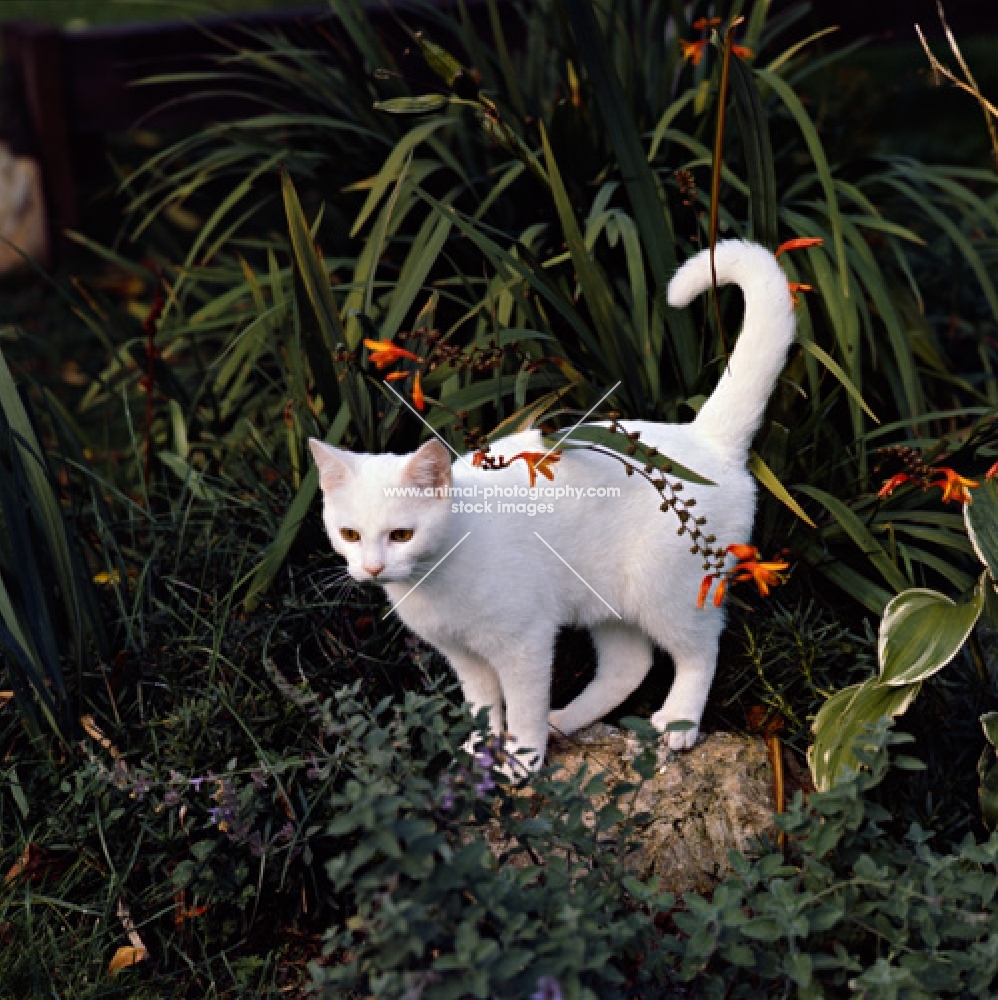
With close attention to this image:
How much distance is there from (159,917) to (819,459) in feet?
→ 5.48

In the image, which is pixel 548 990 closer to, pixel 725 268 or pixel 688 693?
pixel 688 693

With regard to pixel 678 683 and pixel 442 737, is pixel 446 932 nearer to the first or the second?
pixel 442 737

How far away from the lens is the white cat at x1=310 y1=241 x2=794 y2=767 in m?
2.23

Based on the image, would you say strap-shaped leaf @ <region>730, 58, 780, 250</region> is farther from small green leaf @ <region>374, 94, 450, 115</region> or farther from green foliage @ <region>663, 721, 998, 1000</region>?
green foliage @ <region>663, 721, 998, 1000</region>

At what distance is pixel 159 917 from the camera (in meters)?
2.34

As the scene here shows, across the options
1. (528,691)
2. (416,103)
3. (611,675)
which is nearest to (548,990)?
(528,691)

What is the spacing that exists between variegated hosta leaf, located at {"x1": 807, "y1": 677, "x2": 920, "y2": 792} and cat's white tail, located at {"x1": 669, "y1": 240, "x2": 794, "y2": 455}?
1.59 feet

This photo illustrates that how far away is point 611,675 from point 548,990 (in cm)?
90

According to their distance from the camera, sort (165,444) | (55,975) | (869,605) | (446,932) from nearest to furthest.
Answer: (446,932) < (55,975) < (869,605) < (165,444)

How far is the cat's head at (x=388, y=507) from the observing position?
2135 mm

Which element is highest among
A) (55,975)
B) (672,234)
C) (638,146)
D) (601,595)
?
(638,146)

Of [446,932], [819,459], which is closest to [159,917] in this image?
[446,932]

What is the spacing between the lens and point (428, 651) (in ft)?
8.36

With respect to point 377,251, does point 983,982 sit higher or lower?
lower
